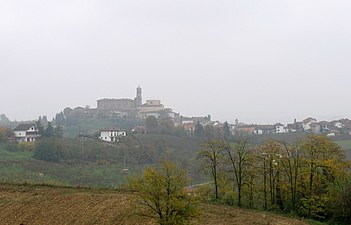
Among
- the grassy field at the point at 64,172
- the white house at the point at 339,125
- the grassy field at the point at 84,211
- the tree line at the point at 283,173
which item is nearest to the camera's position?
the grassy field at the point at 84,211

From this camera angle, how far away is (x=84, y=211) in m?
27.4

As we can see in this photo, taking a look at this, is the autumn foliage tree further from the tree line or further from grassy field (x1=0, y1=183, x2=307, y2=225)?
the tree line

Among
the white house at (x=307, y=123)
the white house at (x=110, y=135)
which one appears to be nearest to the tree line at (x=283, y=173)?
the white house at (x=110, y=135)

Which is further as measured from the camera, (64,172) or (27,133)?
Answer: (27,133)

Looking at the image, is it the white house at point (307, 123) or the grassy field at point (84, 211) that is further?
the white house at point (307, 123)

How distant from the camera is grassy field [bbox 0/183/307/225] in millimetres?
25878

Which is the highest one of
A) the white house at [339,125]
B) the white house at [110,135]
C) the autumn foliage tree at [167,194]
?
the white house at [339,125]

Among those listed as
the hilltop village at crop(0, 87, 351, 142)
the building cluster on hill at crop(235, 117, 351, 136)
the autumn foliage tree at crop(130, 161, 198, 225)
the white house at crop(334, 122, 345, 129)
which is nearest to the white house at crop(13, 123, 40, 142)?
the hilltop village at crop(0, 87, 351, 142)

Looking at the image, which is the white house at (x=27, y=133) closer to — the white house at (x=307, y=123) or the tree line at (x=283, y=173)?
the tree line at (x=283, y=173)

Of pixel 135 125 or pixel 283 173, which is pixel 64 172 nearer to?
pixel 283 173

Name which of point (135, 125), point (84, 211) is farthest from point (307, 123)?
point (84, 211)

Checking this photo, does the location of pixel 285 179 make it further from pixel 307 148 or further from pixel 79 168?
pixel 79 168

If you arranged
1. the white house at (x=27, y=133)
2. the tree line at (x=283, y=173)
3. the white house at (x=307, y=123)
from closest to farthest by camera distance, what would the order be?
the tree line at (x=283, y=173), the white house at (x=27, y=133), the white house at (x=307, y=123)

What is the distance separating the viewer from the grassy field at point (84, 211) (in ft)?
84.9
